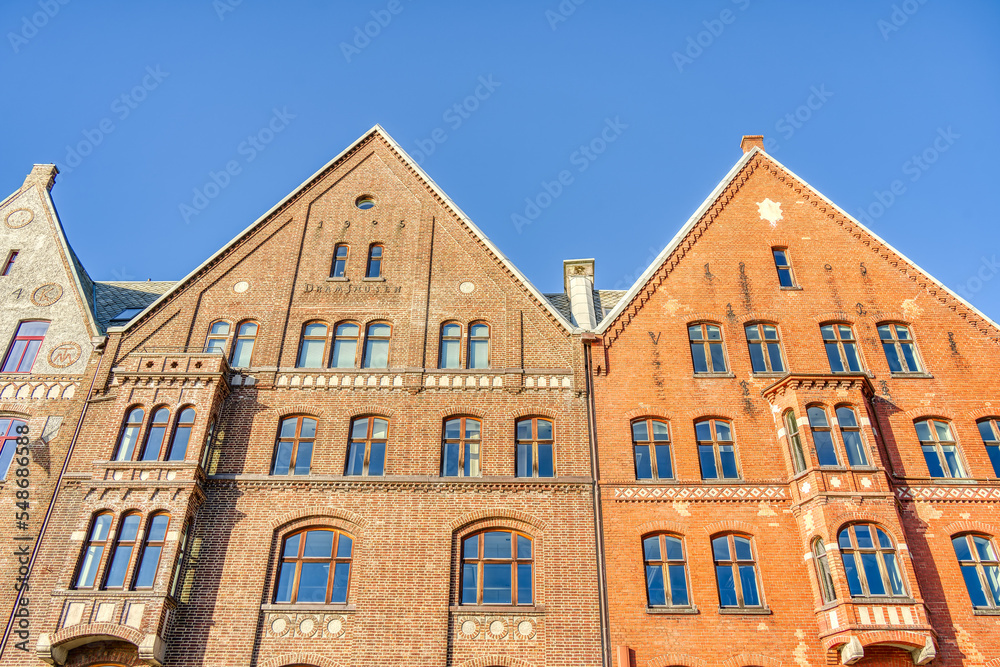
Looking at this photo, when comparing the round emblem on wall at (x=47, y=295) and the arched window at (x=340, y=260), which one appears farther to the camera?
the arched window at (x=340, y=260)

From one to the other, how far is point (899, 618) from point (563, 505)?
360 inches

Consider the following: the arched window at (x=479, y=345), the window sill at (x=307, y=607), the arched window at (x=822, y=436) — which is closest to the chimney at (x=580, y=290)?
the arched window at (x=479, y=345)

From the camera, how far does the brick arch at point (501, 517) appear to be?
23.6 m

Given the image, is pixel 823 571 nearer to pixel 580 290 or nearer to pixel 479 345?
pixel 479 345

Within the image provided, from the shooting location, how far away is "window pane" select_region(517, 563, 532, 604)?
2266cm

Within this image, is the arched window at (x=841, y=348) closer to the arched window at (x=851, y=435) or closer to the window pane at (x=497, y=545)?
the arched window at (x=851, y=435)

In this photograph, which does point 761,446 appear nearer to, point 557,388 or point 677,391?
point 677,391

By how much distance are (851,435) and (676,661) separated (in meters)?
8.62

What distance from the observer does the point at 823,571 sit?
22328 mm

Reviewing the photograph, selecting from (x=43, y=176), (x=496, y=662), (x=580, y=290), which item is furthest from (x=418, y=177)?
(x=496, y=662)

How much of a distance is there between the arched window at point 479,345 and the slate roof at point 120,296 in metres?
12.8

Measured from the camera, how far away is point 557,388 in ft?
86.7

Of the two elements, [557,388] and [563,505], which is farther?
[557,388]

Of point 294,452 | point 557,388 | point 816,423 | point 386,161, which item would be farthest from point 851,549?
point 386,161
